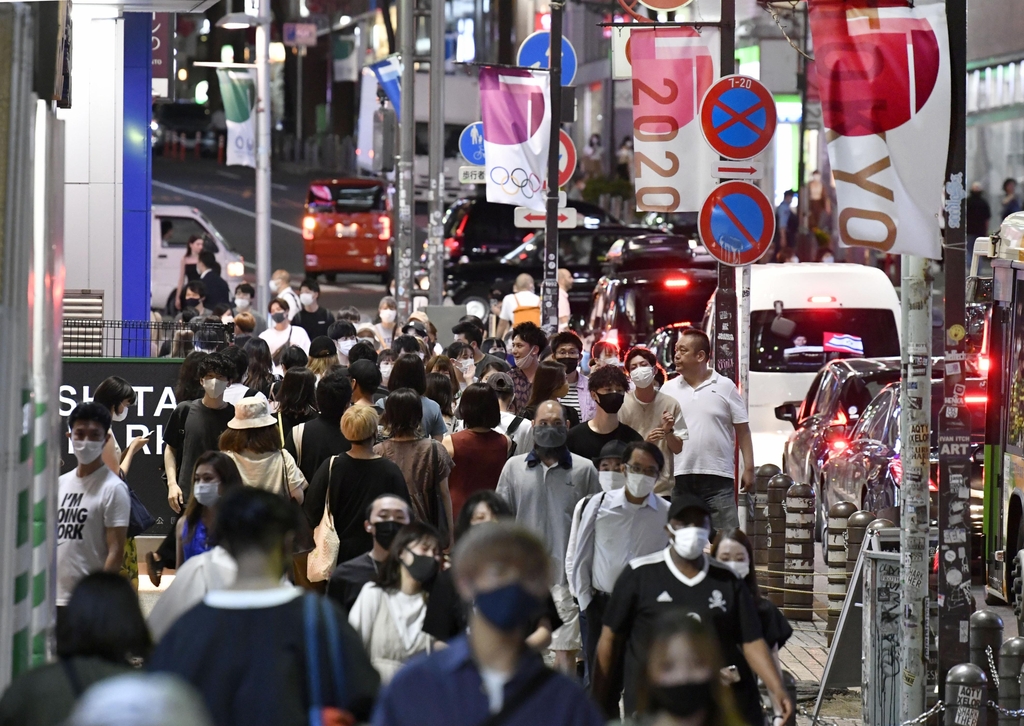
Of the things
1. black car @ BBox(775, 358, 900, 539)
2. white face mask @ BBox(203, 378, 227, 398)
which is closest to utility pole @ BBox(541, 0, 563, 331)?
black car @ BBox(775, 358, 900, 539)

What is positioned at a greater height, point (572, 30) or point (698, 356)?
point (572, 30)

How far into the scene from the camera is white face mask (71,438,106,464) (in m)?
8.50

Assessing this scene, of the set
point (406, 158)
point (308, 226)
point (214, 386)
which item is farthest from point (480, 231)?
point (214, 386)

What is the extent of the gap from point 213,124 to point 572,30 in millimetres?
18259

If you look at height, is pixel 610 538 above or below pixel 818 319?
below

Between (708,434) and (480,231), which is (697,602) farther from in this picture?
(480,231)

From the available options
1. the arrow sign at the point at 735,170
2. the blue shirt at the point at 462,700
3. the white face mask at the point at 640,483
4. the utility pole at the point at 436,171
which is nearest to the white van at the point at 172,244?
the utility pole at the point at 436,171

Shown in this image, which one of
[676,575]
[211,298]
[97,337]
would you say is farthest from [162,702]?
[211,298]

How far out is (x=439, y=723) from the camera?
4406 mm

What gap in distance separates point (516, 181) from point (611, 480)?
14763 millimetres

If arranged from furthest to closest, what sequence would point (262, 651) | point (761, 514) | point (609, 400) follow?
point (761, 514), point (609, 400), point (262, 651)

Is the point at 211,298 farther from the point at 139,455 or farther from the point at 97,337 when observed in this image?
the point at 139,455

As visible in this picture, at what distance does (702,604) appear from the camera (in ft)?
22.8

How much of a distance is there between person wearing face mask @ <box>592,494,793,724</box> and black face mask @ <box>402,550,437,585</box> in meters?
0.86
